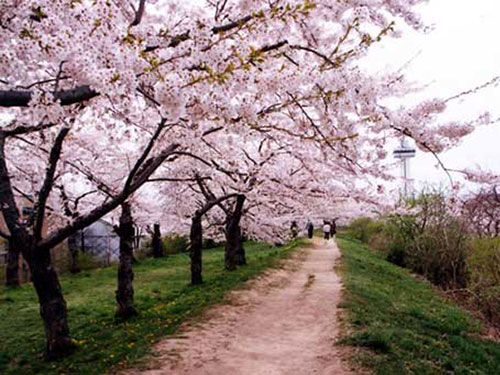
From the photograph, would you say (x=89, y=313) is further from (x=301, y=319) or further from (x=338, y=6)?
(x=338, y=6)

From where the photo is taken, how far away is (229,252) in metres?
16.2

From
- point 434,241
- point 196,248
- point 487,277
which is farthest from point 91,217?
point 434,241

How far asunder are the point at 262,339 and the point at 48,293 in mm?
3189

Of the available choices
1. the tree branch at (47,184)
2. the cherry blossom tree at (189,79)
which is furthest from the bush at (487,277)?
the tree branch at (47,184)

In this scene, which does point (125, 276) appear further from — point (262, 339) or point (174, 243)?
point (174, 243)

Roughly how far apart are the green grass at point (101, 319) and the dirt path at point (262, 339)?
49 cm

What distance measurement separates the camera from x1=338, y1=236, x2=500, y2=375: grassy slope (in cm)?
580

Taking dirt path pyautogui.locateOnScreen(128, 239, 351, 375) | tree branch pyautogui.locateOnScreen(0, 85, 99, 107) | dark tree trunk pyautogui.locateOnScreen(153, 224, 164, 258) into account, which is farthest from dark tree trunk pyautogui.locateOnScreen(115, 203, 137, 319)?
dark tree trunk pyautogui.locateOnScreen(153, 224, 164, 258)

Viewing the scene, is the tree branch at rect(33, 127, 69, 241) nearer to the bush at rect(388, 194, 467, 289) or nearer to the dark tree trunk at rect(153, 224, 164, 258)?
the bush at rect(388, 194, 467, 289)

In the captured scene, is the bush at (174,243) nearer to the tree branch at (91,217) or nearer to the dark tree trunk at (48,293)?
the dark tree trunk at (48,293)

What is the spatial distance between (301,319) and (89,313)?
5011mm

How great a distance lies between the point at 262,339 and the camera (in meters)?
7.16

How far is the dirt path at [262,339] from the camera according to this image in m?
5.68

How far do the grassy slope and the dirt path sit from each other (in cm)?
45
